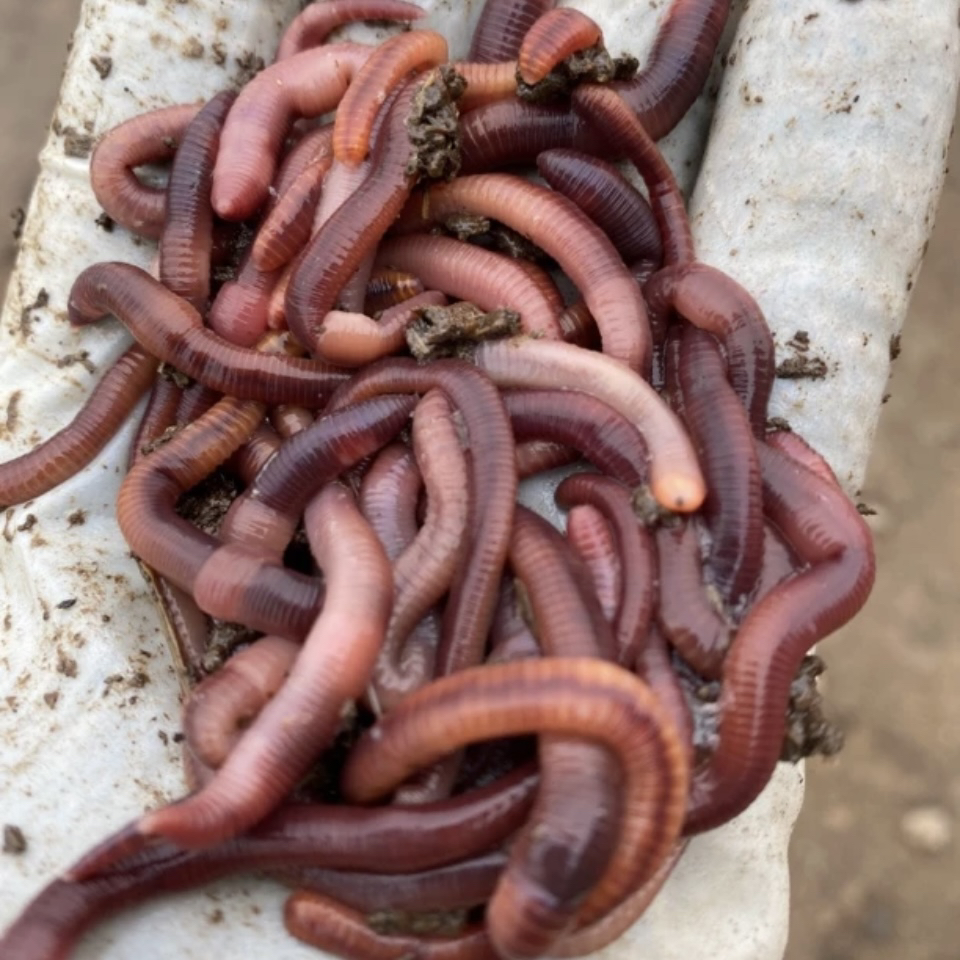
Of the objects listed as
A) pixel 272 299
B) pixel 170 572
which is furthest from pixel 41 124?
pixel 170 572

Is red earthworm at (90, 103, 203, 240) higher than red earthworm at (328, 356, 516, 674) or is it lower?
higher

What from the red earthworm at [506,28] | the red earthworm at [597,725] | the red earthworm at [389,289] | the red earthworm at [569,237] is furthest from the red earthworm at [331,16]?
the red earthworm at [597,725]

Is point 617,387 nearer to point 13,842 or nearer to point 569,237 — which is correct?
point 569,237

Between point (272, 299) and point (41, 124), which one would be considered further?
point (41, 124)

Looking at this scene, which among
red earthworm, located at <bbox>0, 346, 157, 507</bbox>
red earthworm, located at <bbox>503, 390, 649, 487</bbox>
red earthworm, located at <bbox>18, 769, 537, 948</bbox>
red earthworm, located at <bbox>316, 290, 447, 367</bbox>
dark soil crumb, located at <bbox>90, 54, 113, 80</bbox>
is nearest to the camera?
red earthworm, located at <bbox>18, 769, 537, 948</bbox>

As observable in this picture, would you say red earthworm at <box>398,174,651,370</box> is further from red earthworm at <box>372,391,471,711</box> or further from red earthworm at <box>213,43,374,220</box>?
red earthworm at <box>372,391,471,711</box>

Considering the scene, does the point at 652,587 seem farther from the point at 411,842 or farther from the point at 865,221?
the point at 865,221

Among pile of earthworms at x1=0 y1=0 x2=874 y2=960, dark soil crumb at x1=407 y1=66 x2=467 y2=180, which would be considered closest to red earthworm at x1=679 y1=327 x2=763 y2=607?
pile of earthworms at x1=0 y1=0 x2=874 y2=960
